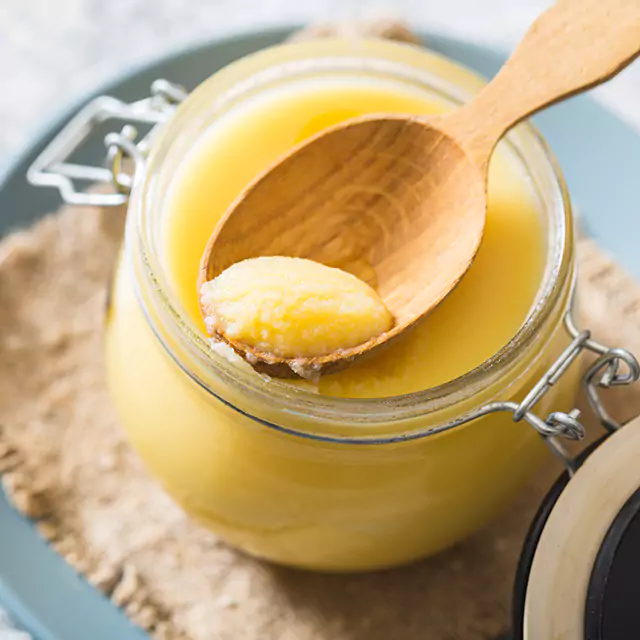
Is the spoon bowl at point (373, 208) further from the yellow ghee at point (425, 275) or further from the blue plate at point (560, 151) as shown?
the blue plate at point (560, 151)

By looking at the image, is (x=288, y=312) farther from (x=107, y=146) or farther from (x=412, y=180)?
(x=107, y=146)

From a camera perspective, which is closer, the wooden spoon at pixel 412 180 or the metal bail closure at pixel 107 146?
the wooden spoon at pixel 412 180

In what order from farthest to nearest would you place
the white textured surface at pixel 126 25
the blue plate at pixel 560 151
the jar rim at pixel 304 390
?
the white textured surface at pixel 126 25
the blue plate at pixel 560 151
the jar rim at pixel 304 390

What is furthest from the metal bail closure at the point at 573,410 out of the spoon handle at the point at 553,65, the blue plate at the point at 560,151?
the blue plate at the point at 560,151

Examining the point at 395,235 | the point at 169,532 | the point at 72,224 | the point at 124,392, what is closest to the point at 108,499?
the point at 169,532

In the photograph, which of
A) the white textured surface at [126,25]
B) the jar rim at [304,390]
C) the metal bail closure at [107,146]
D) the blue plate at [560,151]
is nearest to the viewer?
the jar rim at [304,390]

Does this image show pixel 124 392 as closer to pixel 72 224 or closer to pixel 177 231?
pixel 177 231
